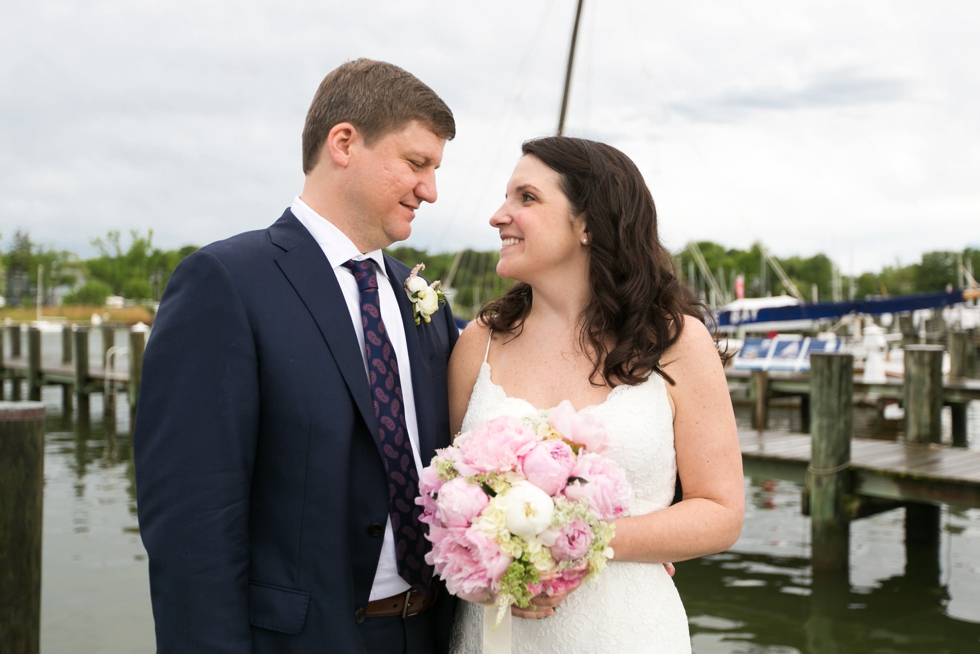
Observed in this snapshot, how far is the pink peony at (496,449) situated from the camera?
2207mm

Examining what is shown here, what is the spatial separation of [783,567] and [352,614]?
7.15 m

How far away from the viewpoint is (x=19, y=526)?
4.19m

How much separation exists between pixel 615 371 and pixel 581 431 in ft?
2.03

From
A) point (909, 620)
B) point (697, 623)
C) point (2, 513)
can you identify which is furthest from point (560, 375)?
point (909, 620)

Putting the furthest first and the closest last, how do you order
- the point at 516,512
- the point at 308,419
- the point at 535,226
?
the point at 535,226 → the point at 308,419 → the point at 516,512

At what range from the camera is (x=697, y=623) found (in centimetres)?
705

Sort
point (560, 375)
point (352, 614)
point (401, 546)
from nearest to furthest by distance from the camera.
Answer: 1. point (352, 614)
2. point (401, 546)
3. point (560, 375)

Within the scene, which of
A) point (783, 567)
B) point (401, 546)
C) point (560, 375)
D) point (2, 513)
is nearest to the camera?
point (401, 546)

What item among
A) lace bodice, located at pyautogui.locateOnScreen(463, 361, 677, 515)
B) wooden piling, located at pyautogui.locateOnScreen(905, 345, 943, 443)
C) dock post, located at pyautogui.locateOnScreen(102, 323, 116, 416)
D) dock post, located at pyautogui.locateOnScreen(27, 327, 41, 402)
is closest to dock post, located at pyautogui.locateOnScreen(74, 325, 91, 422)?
dock post, located at pyautogui.locateOnScreen(102, 323, 116, 416)

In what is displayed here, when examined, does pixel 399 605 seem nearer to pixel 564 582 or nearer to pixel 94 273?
pixel 564 582

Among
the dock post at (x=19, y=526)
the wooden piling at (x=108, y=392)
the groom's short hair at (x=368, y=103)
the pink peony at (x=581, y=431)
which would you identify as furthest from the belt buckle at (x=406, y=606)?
the wooden piling at (x=108, y=392)

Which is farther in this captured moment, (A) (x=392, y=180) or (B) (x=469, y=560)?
(A) (x=392, y=180)

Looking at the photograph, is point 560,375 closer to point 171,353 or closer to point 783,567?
point 171,353

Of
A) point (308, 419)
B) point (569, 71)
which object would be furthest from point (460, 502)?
point (569, 71)
